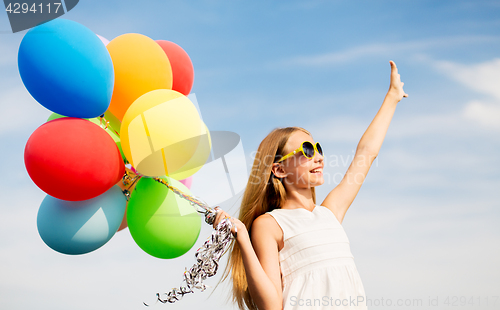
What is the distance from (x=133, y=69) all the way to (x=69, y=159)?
2.50ft

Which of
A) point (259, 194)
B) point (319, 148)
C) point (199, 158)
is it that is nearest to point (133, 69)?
point (199, 158)

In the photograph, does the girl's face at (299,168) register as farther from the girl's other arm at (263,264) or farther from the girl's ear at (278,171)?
the girl's other arm at (263,264)

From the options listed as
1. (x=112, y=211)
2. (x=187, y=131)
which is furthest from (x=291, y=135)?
(x=112, y=211)

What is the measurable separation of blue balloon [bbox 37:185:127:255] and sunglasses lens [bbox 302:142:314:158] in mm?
1385

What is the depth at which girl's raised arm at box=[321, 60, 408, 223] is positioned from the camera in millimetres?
2912

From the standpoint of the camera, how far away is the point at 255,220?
8.43 ft

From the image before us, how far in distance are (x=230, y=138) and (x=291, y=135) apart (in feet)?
1.90

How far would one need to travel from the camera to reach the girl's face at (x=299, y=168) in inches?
105

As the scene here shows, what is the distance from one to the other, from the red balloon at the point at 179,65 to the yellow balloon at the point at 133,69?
1.19 ft

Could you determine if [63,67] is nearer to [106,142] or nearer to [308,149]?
[106,142]

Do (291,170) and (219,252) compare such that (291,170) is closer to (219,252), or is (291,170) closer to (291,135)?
(291,135)

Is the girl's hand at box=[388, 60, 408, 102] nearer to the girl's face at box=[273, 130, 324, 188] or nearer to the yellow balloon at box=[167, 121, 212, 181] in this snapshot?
the girl's face at box=[273, 130, 324, 188]

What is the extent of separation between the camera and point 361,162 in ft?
9.80

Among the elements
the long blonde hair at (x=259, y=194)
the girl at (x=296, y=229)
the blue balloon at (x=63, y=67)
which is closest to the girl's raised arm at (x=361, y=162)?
the girl at (x=296, y=229)
